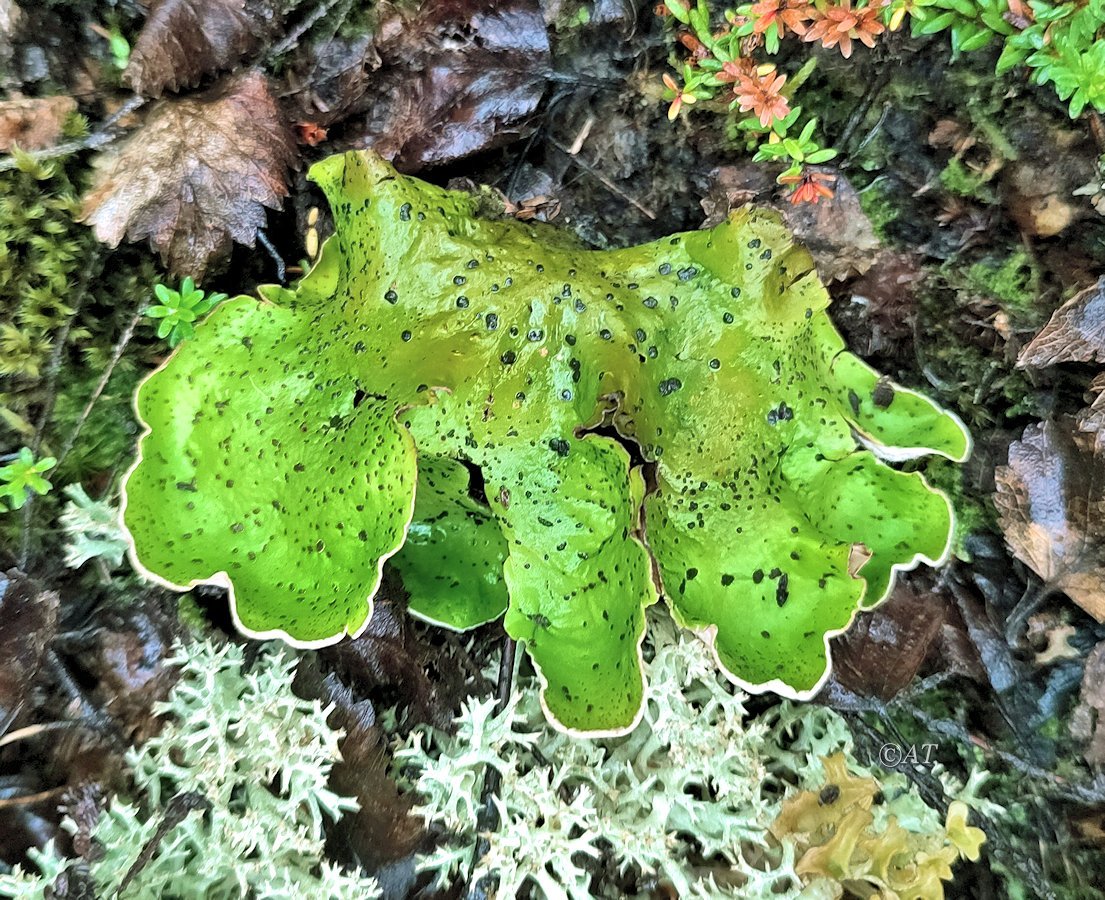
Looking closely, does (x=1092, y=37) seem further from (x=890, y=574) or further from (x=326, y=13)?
(x=326, y=13)

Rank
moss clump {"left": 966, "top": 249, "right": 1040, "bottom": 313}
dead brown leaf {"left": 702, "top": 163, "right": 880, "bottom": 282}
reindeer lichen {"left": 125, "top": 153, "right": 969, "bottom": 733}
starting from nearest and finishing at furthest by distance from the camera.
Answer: reindeer lichen {"left": 125, "top": 153, "right": 969, "bottom": 733}, moss clump {"left": 966, "top": 249, "right": 1040, "bottom": 313}, dead brown leaf {"left": 702, "top": 163, "right": 880, "bottom": 282}

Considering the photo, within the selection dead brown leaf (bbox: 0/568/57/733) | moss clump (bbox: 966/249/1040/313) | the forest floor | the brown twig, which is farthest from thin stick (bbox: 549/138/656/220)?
the brown twig

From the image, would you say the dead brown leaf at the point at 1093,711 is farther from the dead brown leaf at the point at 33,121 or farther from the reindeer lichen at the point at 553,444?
the dead brown leaf at the point at 33,121

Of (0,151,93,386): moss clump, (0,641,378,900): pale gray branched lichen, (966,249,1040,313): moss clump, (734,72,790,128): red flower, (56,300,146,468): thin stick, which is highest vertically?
(734,72,790,128): red flower

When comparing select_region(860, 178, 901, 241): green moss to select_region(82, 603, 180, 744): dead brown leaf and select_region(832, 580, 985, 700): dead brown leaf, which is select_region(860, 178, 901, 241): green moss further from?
select_region(82, 603, 180, 744): dead brown leaf

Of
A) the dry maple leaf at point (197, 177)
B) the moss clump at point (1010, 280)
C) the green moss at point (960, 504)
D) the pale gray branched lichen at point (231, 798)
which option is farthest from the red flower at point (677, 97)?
the pale gray branched lichen at point (231, 798)

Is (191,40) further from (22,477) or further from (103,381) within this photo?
(22,477)

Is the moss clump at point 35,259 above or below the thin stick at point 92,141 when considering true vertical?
below
